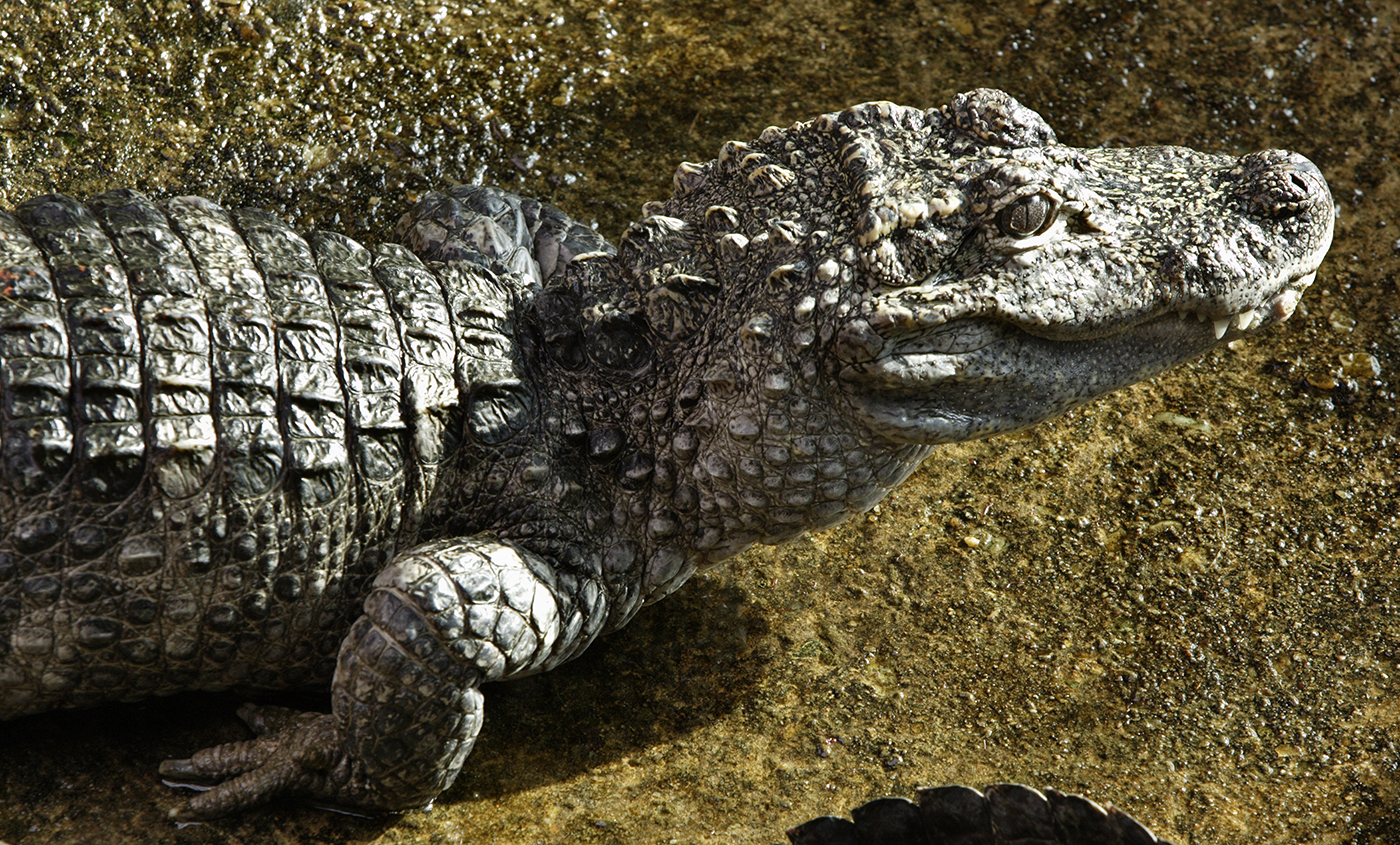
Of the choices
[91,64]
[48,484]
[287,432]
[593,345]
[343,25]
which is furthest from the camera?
[343,25]

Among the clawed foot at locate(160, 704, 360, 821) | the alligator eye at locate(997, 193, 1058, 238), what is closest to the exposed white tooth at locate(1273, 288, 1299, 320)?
the alligator eye at locate(997, 193, 1058, 238)

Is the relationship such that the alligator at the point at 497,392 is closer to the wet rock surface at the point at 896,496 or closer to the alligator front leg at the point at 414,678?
the alligator front leg at the point at 414,678

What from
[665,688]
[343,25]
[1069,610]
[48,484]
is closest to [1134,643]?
[1069,610]

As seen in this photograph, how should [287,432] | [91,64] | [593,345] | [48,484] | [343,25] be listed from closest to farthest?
1. [48,484]
2. [287,432]
3. [593,345]
4. [91,64]
5. [343,25]

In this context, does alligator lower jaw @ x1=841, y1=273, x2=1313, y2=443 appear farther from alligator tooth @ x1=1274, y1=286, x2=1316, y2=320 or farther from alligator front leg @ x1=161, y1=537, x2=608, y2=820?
alligator front leg @ x1=161, y1=537, x2=608, y2=820

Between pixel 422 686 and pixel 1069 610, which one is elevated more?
pixel 422 686

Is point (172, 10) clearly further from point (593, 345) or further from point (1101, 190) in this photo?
point (1101, 190)

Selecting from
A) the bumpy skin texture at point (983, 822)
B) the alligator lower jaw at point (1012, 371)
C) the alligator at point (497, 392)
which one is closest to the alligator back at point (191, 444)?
the alligator at point (497, 392)

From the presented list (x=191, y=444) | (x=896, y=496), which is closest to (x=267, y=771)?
(x=191, y=444)
